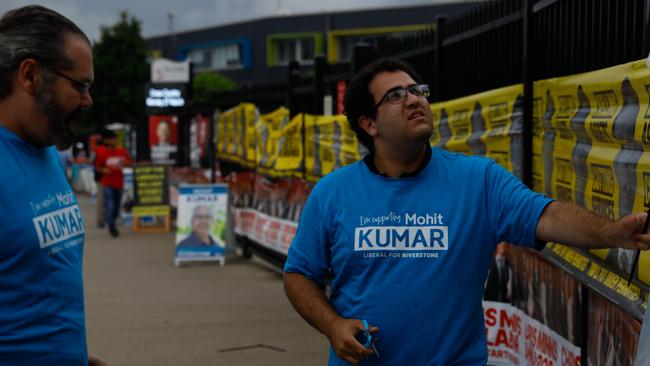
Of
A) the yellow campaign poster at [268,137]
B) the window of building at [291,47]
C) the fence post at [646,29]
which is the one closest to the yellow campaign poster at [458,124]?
the fence post at [646,29]

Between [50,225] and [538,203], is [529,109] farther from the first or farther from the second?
[50,225]

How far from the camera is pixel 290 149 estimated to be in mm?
12047

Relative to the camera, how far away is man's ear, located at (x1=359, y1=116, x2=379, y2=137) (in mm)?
3530

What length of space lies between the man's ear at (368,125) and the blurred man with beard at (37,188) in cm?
103

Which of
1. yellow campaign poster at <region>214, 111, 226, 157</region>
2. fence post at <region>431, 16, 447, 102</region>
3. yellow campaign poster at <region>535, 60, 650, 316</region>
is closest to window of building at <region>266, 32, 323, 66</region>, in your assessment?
yellow campaign poster at <region>214, 111, 226, 157</region>

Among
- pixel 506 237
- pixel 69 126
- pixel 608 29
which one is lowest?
pixel 506 237

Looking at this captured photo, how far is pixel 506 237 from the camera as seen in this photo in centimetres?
319

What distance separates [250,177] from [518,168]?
8880 mm

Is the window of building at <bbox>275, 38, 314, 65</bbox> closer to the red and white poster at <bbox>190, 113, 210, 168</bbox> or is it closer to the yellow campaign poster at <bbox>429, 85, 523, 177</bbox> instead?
the red and white poster at <bbox>190, 113, 210, 168</bbox>

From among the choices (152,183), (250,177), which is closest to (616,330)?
(250,177)

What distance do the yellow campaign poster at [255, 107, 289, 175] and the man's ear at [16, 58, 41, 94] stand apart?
9533 mm

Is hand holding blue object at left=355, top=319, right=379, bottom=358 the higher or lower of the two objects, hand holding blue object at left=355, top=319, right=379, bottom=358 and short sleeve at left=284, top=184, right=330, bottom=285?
the lower

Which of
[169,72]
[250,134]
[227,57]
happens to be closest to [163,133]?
[169,72]

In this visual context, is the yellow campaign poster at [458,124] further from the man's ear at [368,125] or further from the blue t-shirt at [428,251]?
the blue t-shirt at [428,251]
